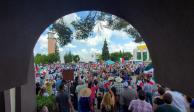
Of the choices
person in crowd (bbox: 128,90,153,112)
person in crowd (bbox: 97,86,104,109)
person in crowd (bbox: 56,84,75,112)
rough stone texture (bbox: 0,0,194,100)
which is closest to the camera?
rough stone texture (bbox: 0,0,194,100)

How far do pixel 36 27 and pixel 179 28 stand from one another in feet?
8.66

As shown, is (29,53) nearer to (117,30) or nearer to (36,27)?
(36,27)

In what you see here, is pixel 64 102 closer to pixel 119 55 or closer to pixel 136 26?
pixel 136 26

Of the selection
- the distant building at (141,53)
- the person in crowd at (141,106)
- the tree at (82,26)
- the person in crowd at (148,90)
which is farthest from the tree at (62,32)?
the distant building at (141,53)

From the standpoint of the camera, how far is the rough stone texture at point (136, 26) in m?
3.38

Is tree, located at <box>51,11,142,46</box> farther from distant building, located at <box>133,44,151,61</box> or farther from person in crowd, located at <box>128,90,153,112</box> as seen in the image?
A: distant building, located at <box>133,44,151,61</box>

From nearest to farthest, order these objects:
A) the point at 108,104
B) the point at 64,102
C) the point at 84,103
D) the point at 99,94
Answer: the point at 64,102 < the point at 84,103 < the point at 108,104 < the point at 99,94

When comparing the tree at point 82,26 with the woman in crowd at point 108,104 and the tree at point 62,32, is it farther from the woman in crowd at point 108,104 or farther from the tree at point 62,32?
the woman in crowd at point 108,104

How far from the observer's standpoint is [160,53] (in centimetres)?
451

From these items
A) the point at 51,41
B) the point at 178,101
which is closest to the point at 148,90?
the point at 178,101

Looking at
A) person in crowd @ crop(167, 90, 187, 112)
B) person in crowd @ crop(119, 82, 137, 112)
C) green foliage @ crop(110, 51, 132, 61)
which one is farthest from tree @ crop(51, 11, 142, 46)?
green foliage @ crop(110, 51, 132, 61)

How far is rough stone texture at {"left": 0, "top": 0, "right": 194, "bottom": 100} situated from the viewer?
3.38 meters

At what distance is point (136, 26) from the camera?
208 inches

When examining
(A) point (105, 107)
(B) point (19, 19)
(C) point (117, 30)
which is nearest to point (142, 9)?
(B) point (19, 19)
